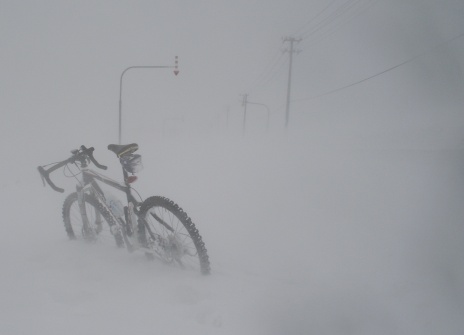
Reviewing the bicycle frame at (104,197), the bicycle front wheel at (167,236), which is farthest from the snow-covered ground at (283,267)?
the bicycle frame at (104,197)

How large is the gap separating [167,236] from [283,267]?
1356 millimetres

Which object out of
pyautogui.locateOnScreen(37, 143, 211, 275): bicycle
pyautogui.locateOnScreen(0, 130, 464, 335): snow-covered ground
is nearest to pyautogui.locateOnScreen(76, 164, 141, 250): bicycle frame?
pyautogui.locateOnScreen(37, 143, 211, 275): bicycle

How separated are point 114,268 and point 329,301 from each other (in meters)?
1.93

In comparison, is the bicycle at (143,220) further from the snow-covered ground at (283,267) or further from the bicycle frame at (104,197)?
the snow-covered ground at (283,267)

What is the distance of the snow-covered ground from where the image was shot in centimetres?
206

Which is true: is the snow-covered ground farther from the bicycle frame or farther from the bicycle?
the bicycle frame

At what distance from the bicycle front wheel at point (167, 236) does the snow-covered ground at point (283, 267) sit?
0.14 metres

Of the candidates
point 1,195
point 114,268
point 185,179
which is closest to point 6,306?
point 114,268

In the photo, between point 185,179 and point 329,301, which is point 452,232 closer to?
point 329,301

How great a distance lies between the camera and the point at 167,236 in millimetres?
2768

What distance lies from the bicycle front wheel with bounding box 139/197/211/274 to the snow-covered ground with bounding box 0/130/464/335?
0.48 feet

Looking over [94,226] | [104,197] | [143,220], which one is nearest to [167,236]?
[143,220]

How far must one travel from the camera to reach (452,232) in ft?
11.1

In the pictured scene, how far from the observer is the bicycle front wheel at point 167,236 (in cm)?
256
